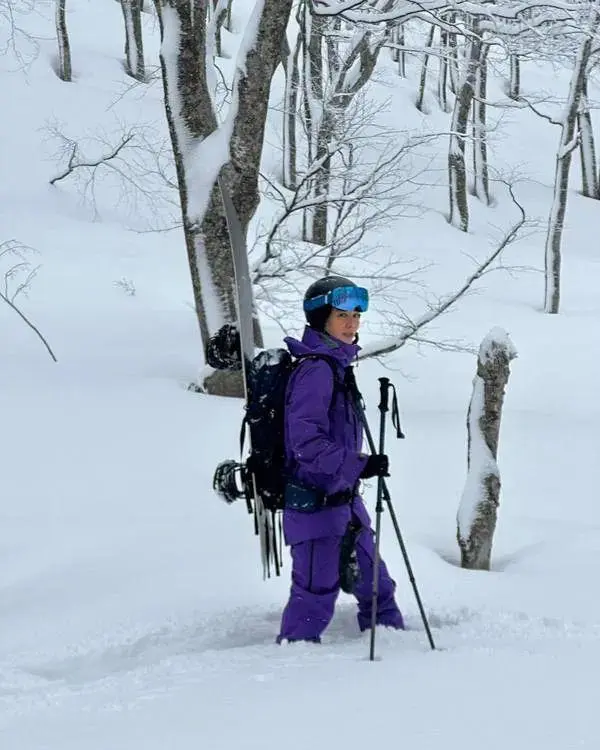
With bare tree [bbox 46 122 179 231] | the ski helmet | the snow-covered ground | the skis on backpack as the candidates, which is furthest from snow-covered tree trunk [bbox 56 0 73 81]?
the ski helmet

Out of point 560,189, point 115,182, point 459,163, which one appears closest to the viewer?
point 560,189

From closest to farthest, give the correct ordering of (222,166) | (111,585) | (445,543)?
(111,585)
(445,543)
(222,166)

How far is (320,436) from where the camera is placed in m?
3.65

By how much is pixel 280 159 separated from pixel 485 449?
17915 millimetres

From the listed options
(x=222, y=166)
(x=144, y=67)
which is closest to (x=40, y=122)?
(x=144, y=67)

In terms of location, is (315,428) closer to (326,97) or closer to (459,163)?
(326,97)

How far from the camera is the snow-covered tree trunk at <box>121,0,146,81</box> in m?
23.4

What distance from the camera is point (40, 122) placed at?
20516 mm

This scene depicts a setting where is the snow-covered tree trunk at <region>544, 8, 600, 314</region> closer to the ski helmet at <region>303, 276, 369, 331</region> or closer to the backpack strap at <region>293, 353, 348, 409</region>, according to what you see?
the ski helmet at <region>303, 276, 369, 331</region>

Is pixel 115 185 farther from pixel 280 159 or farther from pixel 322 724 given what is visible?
pixel 322 724

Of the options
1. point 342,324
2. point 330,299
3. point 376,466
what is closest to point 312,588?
point 376,466

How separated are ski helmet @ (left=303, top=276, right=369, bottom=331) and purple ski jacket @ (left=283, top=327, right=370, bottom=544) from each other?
70 millimetres

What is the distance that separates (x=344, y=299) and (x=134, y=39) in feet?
73.2

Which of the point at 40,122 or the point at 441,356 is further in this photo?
the point at 40,122
